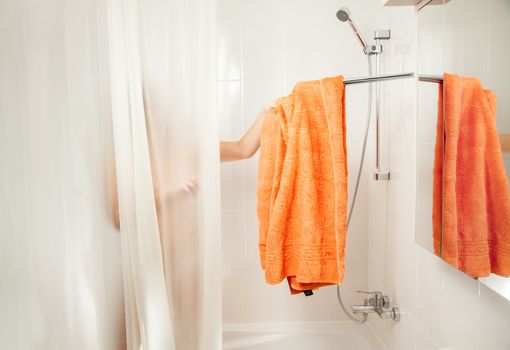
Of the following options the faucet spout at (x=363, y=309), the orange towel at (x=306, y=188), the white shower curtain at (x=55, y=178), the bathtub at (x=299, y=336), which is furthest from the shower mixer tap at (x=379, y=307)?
the white shower curtain at (x=55, y=178)

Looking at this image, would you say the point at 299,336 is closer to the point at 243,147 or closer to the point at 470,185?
the point at 243,147

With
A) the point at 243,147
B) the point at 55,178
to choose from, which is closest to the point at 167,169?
the point at 55,178

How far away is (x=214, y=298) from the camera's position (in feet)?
1.77

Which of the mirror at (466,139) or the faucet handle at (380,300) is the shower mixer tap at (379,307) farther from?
the mirror at (466,139)

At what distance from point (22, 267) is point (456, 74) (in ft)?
2.99

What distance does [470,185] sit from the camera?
2.68ft

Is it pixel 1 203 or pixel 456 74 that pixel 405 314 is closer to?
pixel 456 74

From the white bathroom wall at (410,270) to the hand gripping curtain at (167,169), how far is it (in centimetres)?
57

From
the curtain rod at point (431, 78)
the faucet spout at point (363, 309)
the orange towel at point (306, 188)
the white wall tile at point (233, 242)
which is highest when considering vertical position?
the curtain rod at point (431, 78)

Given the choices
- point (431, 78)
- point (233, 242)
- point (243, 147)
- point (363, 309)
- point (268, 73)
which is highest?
point (268, 73)

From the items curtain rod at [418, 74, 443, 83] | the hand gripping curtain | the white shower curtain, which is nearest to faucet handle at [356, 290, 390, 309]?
curtain rod at [418, 74, 443, 83]

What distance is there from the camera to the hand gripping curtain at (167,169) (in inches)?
18.1

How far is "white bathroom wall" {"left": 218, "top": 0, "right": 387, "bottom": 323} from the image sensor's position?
1667mm

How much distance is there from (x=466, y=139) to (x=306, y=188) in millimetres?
443
